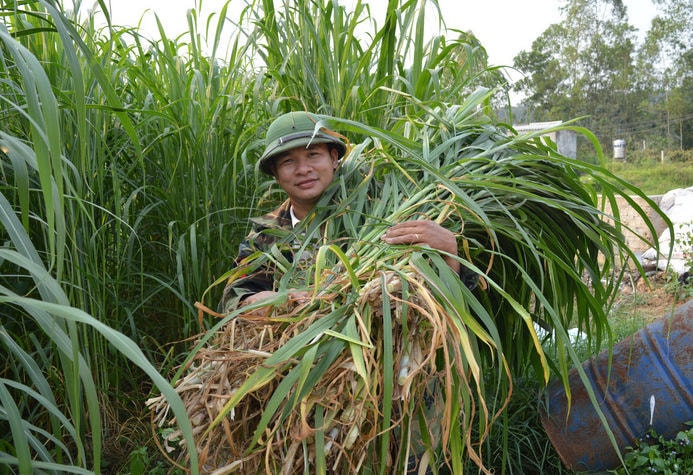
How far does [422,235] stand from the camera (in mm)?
1408

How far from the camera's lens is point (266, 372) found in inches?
44.0

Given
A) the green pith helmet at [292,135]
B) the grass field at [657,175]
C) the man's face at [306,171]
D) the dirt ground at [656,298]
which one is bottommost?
the grass field at [657,175]

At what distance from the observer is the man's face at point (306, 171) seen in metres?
1.78

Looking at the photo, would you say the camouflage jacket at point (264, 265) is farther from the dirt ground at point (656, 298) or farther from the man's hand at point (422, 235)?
the dirt ground at point (656, 298)

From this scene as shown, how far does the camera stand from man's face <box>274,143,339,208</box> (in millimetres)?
1775

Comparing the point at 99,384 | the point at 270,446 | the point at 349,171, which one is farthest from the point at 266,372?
the point at 99,384

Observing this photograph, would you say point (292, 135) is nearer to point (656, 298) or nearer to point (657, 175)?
point (656, 298)

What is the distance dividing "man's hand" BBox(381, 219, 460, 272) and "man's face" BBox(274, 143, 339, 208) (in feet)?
1.20

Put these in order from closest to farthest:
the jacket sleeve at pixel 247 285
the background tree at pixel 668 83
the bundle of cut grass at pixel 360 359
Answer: the bundle of cut grass at pixel 360 359 < the jacket sleeve at pixel 247 285 < the background tree at pixel 668 83

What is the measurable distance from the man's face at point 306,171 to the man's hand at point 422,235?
0.37 meters

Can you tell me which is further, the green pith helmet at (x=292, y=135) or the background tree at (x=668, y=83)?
the background tree at (x=668, y=83)

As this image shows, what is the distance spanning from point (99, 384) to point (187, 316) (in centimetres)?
32

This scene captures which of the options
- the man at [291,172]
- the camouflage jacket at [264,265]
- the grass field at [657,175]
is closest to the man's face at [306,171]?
the man at [291,172]

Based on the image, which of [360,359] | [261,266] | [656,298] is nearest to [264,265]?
[261,266]
